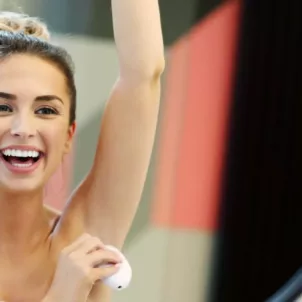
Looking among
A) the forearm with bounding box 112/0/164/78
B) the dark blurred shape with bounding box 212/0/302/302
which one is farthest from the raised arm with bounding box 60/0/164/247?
the dark blurred shape with bounding box 212/0/302/302

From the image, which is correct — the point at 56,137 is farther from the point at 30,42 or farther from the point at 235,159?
the point at 235,159

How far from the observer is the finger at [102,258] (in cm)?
50

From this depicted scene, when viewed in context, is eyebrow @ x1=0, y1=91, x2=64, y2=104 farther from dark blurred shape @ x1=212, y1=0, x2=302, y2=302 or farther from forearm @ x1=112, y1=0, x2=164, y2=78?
dark blurred shape @ x1=212, y1=0, x2=302, y2=302

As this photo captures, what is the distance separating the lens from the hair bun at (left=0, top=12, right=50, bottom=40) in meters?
0.48

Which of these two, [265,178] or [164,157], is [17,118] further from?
[265,178]

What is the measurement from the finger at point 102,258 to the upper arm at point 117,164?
3 centimetres

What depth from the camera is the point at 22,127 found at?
47 centimetres

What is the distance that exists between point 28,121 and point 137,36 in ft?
0.42

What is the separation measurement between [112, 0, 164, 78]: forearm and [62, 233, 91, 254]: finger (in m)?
0.16

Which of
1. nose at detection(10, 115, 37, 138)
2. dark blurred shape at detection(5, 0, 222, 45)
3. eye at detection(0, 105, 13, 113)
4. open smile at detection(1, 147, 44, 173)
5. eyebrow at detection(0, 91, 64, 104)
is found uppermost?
dark blurred shape at detection(5, 0, 222, 45)

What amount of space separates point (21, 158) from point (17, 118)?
37 millimetres

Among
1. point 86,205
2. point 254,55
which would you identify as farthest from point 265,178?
point 86,205

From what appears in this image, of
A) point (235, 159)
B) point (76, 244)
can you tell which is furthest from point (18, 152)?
point (235, 159)

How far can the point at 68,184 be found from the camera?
548 millimetres
